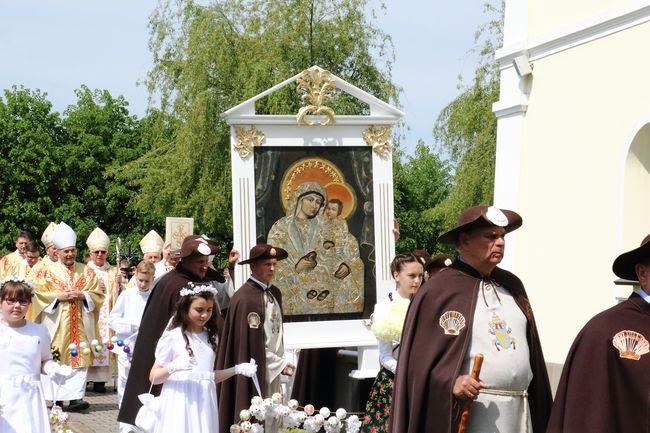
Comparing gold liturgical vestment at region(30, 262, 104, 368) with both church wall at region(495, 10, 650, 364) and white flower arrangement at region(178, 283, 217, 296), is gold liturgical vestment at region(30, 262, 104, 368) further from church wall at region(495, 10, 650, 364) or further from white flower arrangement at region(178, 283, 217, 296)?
white flower arrangement at region(178, 283, 217, 296)

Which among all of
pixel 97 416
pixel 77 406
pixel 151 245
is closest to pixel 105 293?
pixel 151 245

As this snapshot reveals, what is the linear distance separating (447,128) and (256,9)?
494cm

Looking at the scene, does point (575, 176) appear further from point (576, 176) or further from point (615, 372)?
point (615, 372)

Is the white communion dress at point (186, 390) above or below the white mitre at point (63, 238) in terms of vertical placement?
below

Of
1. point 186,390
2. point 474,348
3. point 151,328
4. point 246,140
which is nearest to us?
point 474,348

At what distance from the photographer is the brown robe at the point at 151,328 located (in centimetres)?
974

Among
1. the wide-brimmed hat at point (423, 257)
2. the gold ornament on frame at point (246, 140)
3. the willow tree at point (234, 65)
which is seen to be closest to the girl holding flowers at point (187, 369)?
the wide-brimmed hat at point (423, 257)

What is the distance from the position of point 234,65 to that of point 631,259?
67.8 feet

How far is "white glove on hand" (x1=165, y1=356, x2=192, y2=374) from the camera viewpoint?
848 cm

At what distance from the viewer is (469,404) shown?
19.4 ft

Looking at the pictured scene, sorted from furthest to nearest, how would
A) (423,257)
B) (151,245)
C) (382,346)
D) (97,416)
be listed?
(151,245), (97,416), (423,257), (382,346)

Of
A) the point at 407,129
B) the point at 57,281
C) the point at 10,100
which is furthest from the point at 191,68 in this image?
the point at 10,100

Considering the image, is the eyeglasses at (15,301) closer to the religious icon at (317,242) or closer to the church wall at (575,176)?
the religious icon at (317,242)

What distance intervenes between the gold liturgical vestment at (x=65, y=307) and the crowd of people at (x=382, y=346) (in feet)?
0.05
